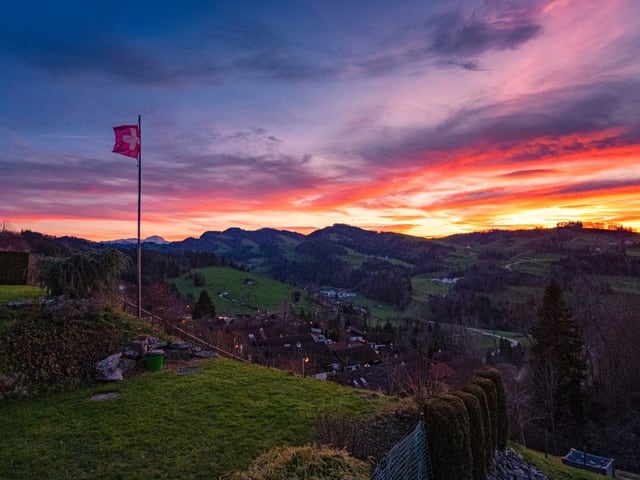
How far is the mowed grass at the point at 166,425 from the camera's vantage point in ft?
21.2

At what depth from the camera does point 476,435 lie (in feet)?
26.5

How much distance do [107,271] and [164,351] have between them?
152 inches

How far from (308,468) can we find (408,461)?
2517 mm

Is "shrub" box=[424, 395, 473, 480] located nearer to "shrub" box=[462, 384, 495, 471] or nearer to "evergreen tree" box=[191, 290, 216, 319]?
"shrub" box=[462, 384, 495, 471]

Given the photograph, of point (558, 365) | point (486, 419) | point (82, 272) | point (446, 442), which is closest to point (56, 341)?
point (82, 272)

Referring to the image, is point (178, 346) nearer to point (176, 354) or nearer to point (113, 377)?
point (176, 354)

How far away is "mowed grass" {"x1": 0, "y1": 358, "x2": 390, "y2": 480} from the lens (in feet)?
21.2

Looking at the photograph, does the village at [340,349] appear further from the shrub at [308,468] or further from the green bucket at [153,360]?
the shrub at [308,468]

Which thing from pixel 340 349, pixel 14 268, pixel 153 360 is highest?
pixel 14 268

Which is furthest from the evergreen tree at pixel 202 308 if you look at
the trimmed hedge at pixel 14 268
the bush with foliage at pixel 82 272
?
the bush with foliage at pixel 82 272

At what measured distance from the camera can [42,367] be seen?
10.2 m

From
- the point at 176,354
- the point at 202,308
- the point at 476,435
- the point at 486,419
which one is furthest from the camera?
the point at 202,308

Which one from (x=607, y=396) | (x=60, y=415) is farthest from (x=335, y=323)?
(x=60, y=415)

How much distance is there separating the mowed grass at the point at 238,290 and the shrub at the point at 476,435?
74014 mm
